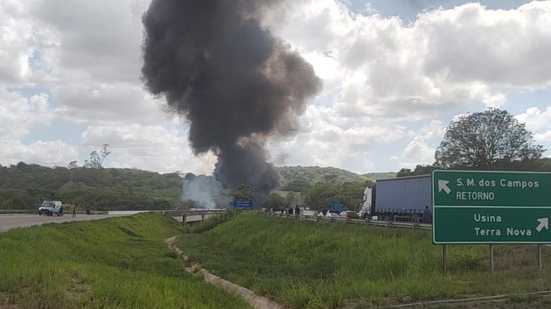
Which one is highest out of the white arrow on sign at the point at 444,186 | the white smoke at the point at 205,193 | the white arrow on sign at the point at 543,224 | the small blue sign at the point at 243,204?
the white smoke at the point at 205,193

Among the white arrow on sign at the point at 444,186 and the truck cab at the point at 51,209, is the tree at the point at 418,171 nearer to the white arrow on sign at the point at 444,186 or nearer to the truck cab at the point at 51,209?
the truck cab at the point at 51,209

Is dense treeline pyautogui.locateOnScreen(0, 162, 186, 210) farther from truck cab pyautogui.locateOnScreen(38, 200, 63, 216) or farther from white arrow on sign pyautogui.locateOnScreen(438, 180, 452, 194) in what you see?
Answer: white arrow on sign pyautogui.locateOnScreen(438, 180, 452, 194)

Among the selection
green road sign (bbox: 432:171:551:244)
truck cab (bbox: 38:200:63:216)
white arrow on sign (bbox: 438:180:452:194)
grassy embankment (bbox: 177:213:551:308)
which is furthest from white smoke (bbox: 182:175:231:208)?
white arrow on sign (bbox: 438:180:452:194)

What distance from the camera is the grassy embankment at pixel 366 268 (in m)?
12.8

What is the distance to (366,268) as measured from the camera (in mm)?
20000

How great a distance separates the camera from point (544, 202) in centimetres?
1622

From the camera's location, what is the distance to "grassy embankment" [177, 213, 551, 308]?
42.1ft

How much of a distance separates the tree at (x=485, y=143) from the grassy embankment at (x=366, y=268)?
167 ft

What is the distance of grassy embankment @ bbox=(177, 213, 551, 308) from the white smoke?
9093 centimetres

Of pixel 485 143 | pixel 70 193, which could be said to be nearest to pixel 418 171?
pixel 485 143

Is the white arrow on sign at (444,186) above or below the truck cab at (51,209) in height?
above

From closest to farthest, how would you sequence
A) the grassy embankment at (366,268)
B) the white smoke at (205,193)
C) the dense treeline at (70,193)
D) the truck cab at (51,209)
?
the grassy embankment at (366,268) < the truck cab at (51,209) < the dense treeline at (70,193) < the white smoke at (205,193)

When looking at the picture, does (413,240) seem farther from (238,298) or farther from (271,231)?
(271,231)

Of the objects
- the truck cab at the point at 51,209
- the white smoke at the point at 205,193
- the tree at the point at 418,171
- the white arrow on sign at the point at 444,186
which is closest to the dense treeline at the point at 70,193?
the white smoke at the point at 205,193
